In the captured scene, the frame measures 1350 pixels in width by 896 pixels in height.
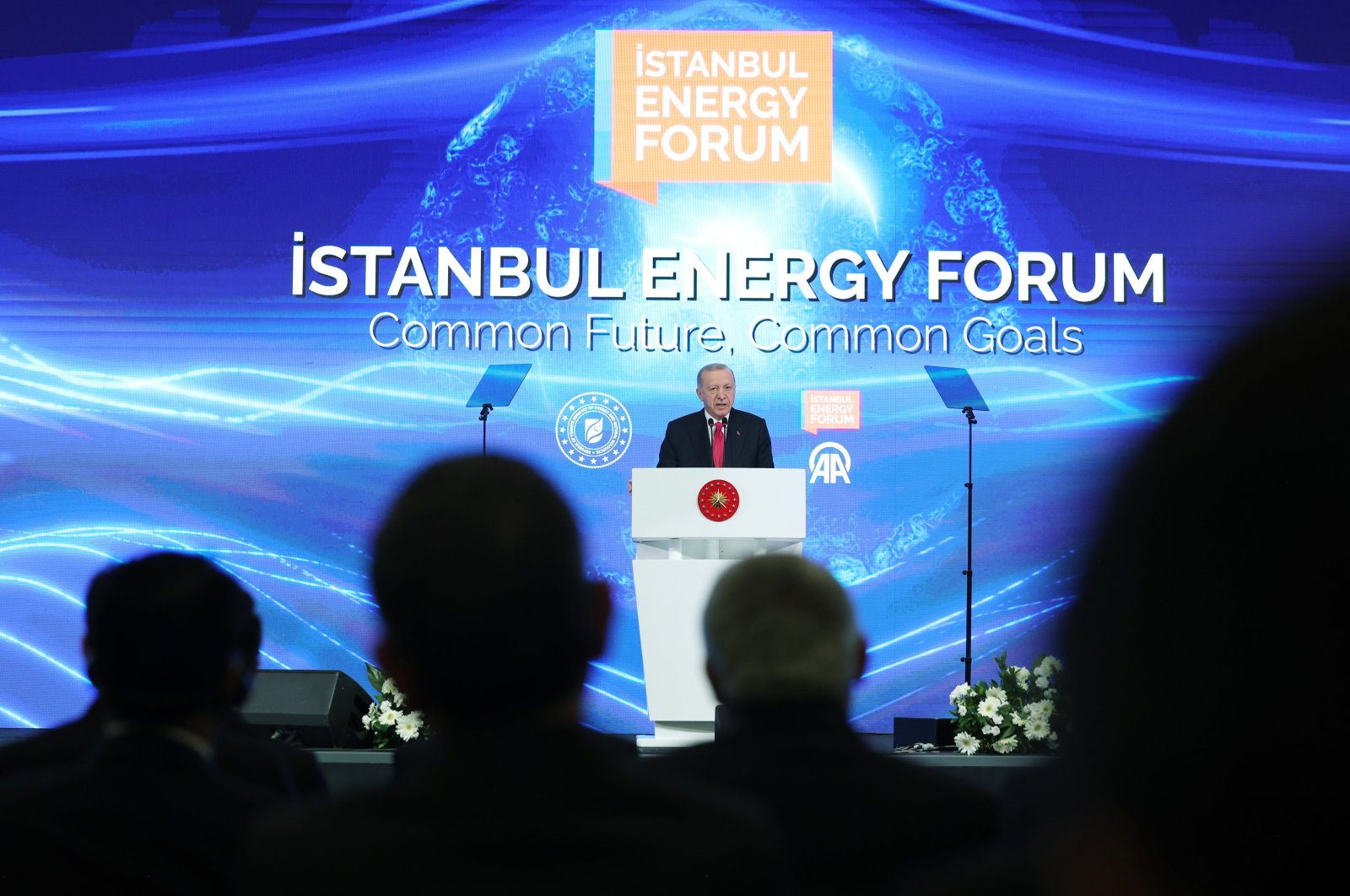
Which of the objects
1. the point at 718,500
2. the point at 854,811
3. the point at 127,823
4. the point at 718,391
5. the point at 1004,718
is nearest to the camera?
the point at 127,823

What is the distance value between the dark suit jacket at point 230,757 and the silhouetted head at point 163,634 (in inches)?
5.4

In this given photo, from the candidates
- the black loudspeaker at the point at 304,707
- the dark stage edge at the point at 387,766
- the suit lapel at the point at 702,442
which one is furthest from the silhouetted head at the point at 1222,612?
the suit lapel at the point at 702,442

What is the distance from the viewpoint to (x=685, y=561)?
497cm

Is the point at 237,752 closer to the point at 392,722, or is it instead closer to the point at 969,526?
the point at 392,722

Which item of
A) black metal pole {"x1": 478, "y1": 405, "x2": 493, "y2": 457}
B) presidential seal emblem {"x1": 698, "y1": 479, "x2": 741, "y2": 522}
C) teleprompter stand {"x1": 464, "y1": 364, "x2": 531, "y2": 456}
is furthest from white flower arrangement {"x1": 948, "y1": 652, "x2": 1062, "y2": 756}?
teleprompter stand {"x1": 464, "y1": 364, "x2": 531, "y2": 456}

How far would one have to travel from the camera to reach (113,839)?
55.0 inches

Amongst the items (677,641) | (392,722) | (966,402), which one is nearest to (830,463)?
(966,402)

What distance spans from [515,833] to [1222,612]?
689 mm

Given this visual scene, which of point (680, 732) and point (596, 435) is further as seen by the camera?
point (596, 435)

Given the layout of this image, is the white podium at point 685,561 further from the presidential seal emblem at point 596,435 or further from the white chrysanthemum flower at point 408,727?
the presidential seal emblem at point 596,435

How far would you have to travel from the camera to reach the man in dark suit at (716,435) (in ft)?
21.2

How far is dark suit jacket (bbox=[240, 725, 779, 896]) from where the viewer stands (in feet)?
3.08

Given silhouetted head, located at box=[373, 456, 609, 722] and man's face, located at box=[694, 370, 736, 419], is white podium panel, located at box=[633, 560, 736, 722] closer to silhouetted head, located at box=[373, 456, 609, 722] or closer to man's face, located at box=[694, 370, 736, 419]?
man's face, located at box=[694, 370, 736, 419]

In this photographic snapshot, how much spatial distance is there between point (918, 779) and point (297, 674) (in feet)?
11.6
